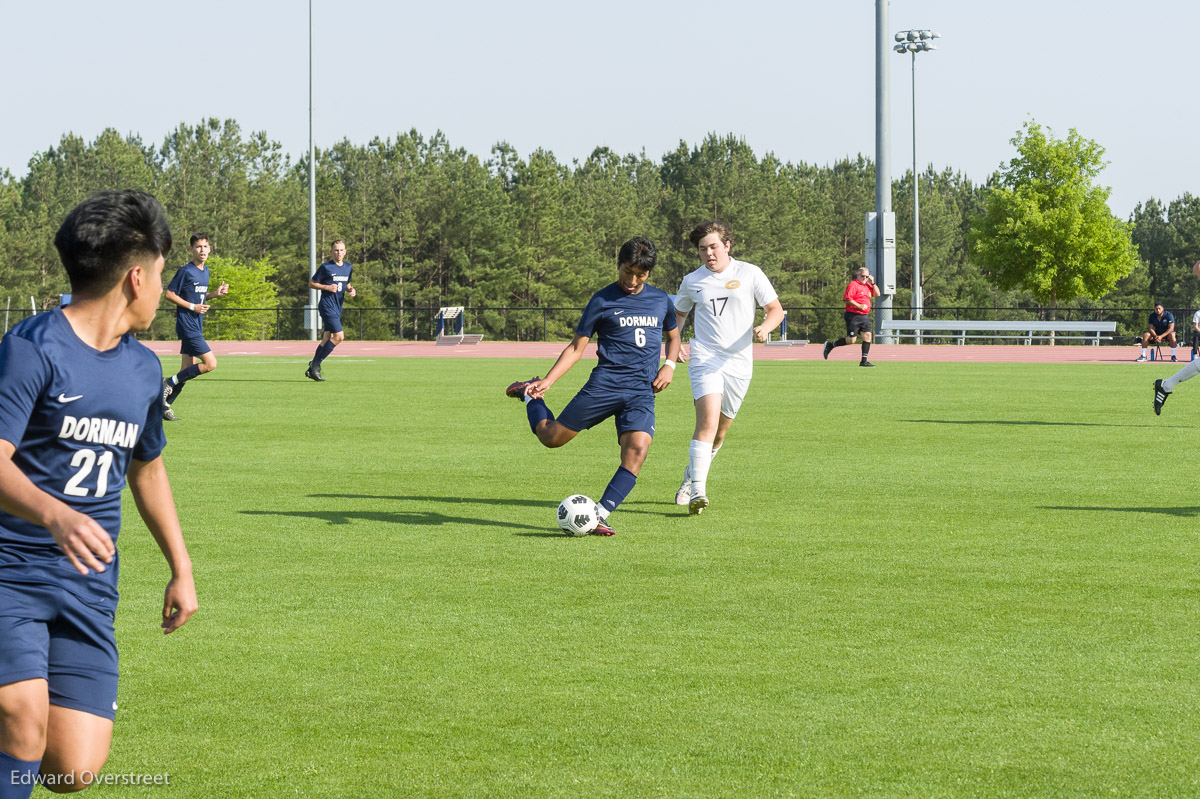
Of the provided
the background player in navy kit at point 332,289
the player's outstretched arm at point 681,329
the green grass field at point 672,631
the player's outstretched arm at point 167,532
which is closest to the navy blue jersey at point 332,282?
the background player in navy kit at point 332,289

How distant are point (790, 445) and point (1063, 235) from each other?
58622 millimetres

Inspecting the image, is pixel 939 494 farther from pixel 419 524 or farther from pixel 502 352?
pixel 502 352

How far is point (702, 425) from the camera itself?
10.5 m

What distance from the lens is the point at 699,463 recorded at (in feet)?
34.3

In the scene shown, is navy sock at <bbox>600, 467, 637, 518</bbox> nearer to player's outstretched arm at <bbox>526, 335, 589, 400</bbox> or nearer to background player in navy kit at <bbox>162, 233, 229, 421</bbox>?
player's outstretched arm at <bbox>526, 335, 589, 400</bbox>

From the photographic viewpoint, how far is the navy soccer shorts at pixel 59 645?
3543mm

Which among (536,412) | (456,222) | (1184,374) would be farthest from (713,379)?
(456,222)

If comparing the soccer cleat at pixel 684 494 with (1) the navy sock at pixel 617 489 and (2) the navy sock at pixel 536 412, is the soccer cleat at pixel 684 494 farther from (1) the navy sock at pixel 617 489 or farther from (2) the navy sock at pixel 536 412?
(2) the navy sock at pixel 536 412

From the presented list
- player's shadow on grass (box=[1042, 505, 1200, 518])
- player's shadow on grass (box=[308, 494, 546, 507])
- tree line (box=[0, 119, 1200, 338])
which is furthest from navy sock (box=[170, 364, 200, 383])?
tree line (box=[0, 119, 1200, 338])

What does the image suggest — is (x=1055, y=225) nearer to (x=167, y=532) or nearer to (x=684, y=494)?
(x=684, y=494)

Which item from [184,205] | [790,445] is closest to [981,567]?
[790,445]

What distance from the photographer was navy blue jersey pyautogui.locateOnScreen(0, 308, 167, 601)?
11.8 ft

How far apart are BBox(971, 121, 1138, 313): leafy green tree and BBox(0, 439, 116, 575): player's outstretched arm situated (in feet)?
230

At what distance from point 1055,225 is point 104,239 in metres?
70.7
